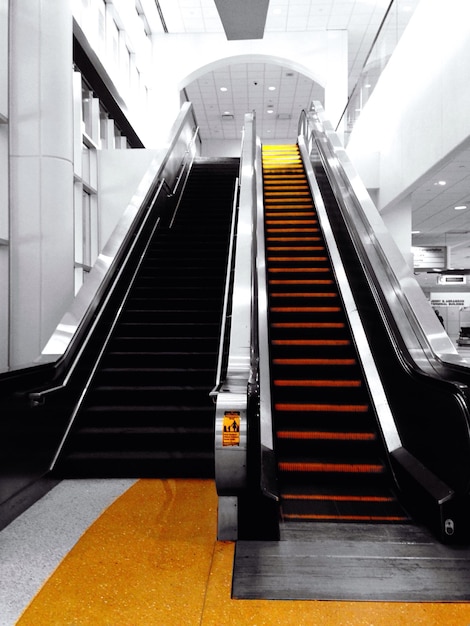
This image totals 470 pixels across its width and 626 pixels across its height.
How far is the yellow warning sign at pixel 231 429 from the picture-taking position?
118 inches

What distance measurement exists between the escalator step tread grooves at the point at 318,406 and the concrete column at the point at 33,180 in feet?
8.71

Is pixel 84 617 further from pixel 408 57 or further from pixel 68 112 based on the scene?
pixel 408 57

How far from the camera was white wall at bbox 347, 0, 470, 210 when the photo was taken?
7145mm

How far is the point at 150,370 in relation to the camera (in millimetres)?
5203

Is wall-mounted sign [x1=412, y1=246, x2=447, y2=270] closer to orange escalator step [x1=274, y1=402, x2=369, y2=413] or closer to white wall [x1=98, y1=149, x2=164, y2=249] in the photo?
white wall [x1=98, y1=149, x2=164, y2=249]

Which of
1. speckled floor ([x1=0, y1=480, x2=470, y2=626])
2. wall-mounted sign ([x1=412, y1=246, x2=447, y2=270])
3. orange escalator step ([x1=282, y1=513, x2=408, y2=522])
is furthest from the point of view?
wall-mounted sign ([x1=412, y1=246, x2=447, y2=270])

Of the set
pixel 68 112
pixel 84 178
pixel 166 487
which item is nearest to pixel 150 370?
pixel 166 487

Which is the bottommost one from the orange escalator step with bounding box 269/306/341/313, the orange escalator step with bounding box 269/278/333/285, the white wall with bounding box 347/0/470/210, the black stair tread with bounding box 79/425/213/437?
the black stair tread with bounding box 79/425/213/437

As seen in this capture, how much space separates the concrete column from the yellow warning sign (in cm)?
389

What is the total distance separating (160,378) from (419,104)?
6.38 m

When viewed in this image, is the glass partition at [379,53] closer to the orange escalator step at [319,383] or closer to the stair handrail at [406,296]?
the stair handrail at [406,296]

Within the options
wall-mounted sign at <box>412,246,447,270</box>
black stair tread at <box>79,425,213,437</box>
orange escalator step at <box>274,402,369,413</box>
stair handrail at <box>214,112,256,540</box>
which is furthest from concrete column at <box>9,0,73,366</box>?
wall-mounted sign at <box>412,246,447,270</box>

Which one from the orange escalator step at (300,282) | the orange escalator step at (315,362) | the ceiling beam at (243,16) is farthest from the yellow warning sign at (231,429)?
the ceiling beam at (243,16)

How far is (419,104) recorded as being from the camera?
866 centimetres
